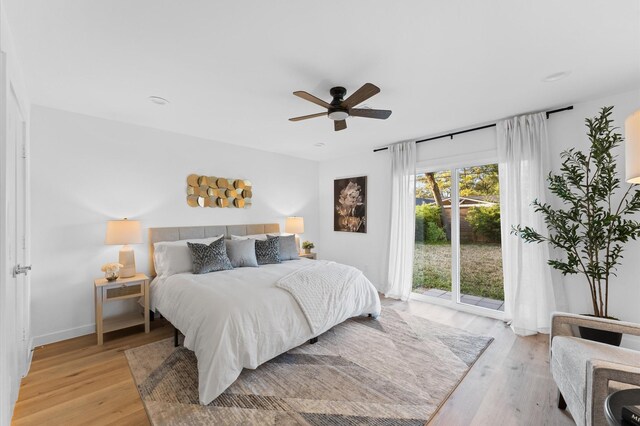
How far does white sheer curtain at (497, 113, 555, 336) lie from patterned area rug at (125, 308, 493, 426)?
0.67 meters

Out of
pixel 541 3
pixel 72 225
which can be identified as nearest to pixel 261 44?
pixel 541 3

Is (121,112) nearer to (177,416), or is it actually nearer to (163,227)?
(163,227)

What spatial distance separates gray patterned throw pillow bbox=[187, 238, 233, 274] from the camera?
319 centimetres

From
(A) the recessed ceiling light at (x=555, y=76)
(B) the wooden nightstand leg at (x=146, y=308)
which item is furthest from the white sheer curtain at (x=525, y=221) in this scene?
(B) the wooden nightstand leg at (x=146, y=308)

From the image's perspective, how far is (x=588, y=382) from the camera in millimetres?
1394

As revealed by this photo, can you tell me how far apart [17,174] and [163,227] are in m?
1.62

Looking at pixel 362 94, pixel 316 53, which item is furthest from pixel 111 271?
pixel 362 94

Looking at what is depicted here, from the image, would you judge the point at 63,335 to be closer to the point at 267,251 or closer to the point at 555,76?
the point at 267,251

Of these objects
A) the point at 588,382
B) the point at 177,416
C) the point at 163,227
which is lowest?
the point at 177,416

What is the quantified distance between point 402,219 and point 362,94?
2.55 metres

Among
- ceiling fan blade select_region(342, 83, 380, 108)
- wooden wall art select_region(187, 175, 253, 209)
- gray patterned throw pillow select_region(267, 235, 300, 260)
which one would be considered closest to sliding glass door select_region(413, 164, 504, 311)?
gray patterned throw pillow select_region(267, 235, 300, 260)

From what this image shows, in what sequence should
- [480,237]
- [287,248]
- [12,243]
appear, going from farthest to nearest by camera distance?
1. [287,248]
2. [480,237]
3. [12,243]

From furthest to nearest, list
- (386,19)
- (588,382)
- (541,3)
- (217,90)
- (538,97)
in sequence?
1. (538,97)
2. (217,90)
3. (386,19)
4. (541,3)
5. (588,382)

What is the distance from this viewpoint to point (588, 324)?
1911mm
